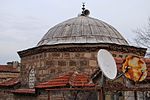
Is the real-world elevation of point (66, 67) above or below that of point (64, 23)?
below

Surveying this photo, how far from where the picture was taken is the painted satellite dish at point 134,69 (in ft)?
33.2

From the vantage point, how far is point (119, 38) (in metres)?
17.6

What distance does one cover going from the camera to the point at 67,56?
1551cm

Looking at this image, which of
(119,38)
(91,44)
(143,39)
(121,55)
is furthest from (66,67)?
(143,39)

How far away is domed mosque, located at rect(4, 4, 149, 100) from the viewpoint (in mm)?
13984

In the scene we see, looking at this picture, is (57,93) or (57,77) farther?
(57,77)

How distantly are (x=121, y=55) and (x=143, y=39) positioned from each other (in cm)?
289

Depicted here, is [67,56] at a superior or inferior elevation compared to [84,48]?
inferior

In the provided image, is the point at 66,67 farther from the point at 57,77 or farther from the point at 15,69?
the point at 15,69

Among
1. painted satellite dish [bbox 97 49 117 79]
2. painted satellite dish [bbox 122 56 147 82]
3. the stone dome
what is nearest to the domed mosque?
the stone dome

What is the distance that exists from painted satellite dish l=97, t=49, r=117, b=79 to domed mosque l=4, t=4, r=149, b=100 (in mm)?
3503

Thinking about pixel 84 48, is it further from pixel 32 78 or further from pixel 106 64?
pixel 106 64

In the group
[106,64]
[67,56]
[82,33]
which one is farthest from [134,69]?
[82,33]

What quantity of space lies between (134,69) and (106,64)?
147 cm
